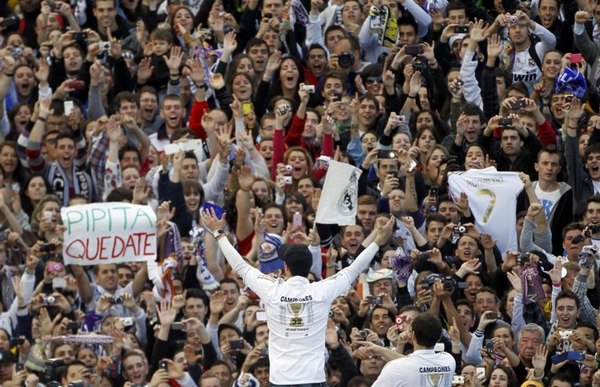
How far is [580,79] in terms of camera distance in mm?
22312

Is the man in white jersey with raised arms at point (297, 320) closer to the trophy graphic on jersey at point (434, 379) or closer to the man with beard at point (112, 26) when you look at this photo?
the trophy graphic on jersey at point (434, 379)

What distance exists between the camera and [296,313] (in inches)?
680

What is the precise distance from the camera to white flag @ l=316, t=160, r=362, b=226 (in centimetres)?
2117

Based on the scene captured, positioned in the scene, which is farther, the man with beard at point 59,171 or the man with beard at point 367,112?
the man with beard at point 59,171

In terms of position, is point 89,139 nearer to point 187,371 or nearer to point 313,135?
point 313,135

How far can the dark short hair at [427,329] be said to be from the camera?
16.7 m

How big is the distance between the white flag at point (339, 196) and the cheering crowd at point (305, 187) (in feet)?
0.07

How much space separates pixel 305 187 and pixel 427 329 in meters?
5.77

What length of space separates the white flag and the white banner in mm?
1861

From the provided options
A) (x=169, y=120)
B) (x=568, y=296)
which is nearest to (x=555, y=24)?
(x=169, y=120)

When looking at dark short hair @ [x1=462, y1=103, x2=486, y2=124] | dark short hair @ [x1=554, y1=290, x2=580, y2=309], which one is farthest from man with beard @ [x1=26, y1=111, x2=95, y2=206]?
dark short hair @ [x1=554, y1=290, x2=580, y2=309]

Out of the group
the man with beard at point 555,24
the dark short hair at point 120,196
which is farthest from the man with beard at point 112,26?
the man with beard at point 555,24

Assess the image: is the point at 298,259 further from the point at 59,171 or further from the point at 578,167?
the point at 59,171

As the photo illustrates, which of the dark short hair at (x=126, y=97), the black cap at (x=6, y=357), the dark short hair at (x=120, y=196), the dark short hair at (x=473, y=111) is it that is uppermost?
the dark short hair at (x=473, y=111)
